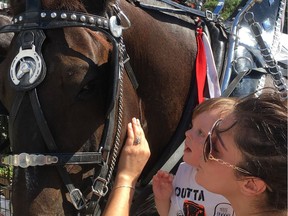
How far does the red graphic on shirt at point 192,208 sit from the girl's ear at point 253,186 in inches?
22.0

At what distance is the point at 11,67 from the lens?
1.88 m

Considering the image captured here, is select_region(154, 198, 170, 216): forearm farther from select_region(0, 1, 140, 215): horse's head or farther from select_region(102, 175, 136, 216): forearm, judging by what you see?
select_region(0, 1, 140, 215): horse's head

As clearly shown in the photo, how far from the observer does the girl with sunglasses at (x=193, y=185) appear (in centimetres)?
162

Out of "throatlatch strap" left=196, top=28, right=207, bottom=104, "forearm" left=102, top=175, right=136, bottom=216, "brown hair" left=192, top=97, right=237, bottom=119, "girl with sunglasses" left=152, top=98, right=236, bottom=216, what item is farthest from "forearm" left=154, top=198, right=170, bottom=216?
"throatlatch strap" left=196, top=28, right=207, bottom=104

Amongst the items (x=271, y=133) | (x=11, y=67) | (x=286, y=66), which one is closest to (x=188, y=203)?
A: (x=271, y=133)

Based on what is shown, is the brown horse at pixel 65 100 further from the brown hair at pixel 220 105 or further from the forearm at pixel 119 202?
the brown hair at pixel 220 105

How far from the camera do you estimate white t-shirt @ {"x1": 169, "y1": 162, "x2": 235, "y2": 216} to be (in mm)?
1844

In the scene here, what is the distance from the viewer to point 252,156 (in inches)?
50.8

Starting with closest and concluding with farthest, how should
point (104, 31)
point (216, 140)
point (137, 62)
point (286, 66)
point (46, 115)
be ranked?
point (216, 140)
point (46, 115)
point (104, 31)
point (137, 62)
point (286, 66)

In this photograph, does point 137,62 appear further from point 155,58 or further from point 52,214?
point 52,214

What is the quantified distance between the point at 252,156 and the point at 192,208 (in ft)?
2.20

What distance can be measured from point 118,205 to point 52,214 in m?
0.27

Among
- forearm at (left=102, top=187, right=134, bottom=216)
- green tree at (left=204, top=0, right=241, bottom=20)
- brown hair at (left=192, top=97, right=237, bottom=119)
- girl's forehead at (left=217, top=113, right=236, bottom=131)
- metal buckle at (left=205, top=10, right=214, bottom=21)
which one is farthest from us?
green tree at (left=204, top=0, right=241, bottom=20)

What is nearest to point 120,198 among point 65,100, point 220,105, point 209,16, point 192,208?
point 192,208
